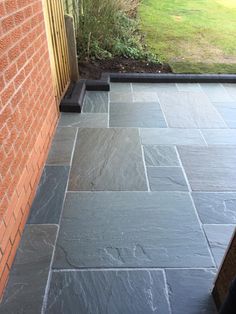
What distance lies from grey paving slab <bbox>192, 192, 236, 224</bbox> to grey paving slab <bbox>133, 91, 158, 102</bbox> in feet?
5.92

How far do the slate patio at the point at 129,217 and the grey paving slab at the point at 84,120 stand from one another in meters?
0.01

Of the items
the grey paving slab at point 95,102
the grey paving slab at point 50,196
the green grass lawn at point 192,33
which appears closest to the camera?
the grey paving slab at point 50,196

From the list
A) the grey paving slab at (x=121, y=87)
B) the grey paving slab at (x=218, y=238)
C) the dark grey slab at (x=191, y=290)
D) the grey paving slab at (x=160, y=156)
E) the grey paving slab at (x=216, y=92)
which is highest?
the dark grey slab at (x=191, y=290)

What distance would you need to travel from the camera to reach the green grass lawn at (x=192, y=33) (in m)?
4.73

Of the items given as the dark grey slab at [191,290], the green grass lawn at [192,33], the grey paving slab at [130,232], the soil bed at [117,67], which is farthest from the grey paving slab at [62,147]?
the green grass lawn at [192,33]

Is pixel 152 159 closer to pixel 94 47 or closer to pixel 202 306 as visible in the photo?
pixel 202 306

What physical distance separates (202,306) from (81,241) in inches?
30.2

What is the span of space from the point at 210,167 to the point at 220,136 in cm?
60

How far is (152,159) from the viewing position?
258 centimetres

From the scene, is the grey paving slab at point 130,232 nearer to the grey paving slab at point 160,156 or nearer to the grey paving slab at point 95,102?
the grey paving slab at point 160,156

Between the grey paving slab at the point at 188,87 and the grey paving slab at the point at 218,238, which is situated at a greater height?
the grey paving slab at the point at 218,238

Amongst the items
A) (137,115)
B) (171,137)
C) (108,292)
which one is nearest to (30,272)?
(108,292)

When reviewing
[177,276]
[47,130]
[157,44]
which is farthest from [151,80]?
[177,276]

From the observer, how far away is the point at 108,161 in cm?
253
